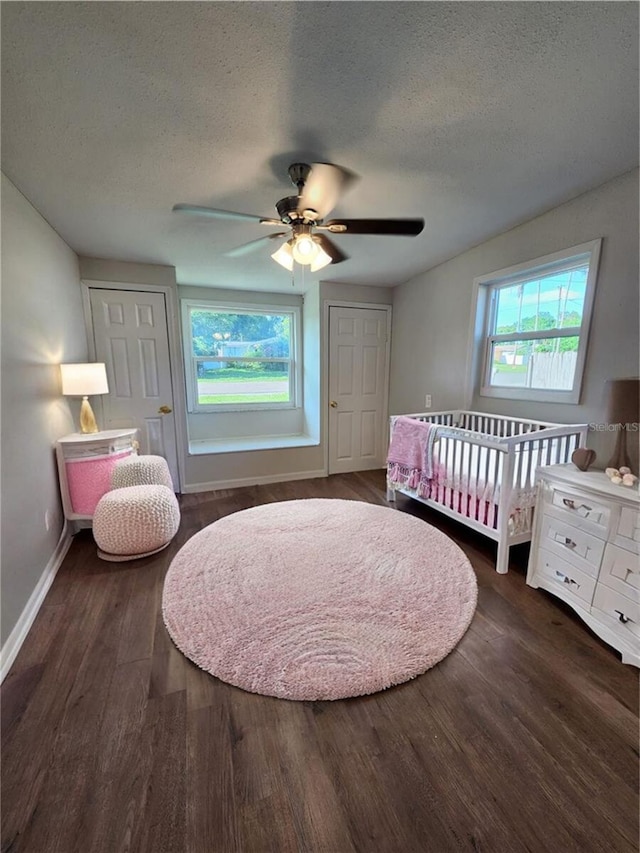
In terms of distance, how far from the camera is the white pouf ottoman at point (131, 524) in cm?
228

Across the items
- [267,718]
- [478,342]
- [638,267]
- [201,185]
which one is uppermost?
[201,185]

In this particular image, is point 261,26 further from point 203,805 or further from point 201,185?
point 203,805

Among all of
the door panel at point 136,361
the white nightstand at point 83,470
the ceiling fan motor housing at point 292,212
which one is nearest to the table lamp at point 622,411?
the ceiling fan motor housing at point 292,212

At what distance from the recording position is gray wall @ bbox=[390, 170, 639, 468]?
1950 millimetres

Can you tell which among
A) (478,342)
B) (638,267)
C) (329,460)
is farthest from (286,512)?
(638,267)

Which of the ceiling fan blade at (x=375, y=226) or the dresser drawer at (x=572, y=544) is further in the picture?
the ceiling fan blade at (x=375, y=226)

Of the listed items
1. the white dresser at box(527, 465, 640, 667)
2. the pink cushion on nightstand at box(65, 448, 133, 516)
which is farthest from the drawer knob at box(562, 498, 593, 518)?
the pink cushion on nightstand at box(65, 448, 133, 516)

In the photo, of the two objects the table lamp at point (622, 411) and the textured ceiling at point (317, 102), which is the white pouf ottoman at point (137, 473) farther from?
the table lamp at point (622, 411)

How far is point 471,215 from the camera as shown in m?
2.36

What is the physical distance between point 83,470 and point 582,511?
3.19 meters

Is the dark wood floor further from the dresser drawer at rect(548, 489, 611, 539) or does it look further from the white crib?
the white crib

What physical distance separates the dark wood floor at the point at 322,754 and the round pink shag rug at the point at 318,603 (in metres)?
0.08

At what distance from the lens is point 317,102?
1.36 m

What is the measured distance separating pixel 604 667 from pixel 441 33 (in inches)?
99.3
